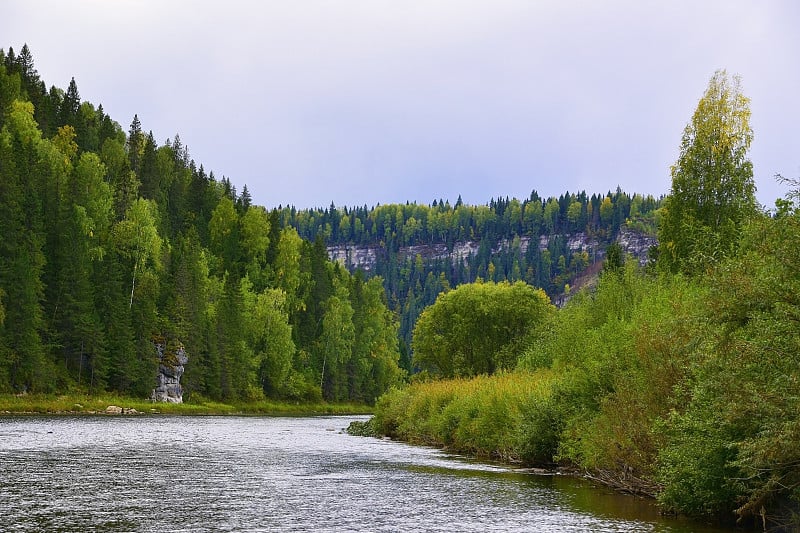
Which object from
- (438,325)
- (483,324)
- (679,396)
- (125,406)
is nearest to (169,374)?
(125,406)

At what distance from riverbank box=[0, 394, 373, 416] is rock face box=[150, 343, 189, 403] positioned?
2.06 meters

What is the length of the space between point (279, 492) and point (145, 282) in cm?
8439

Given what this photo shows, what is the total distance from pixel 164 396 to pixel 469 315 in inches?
1585

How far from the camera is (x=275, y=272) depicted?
480ft

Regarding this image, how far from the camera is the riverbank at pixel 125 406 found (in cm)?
7769

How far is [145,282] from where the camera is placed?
107938 millimetres

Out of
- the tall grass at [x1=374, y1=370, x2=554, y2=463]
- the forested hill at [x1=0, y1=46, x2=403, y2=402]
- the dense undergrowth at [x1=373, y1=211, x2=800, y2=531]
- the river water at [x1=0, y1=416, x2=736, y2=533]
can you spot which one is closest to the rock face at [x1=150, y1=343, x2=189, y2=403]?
the forested hill at [x1=0, y1=46, x2=403, y2=402]

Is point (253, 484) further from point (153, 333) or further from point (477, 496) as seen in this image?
point (153, 333)

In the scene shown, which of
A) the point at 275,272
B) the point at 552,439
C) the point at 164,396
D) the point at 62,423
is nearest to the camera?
the point at 552,439

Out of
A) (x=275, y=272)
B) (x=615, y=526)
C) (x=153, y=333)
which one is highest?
(x=275, y=272)

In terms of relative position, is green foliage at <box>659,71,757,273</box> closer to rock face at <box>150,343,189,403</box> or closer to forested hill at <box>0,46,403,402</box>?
Answer: forested hill at <box>0,46,403,402</box>

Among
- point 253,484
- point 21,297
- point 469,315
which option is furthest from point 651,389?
point 21,297

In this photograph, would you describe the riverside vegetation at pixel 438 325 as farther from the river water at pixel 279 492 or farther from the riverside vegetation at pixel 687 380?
the river water at pixel 279 492

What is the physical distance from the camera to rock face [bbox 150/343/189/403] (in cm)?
10288
